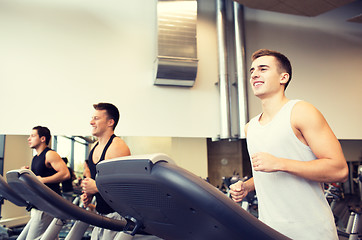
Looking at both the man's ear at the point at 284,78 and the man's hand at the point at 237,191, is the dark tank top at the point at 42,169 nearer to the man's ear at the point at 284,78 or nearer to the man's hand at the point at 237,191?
the man's hand at the point at 237,191

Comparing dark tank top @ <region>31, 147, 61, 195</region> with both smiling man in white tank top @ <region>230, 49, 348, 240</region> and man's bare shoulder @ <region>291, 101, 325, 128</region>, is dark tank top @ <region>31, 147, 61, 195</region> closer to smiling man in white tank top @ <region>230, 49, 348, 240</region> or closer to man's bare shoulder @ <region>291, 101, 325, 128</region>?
smiling man in white tank top @ <region>230, 49, 348, 240</region>

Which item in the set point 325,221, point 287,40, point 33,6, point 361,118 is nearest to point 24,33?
point 33,6

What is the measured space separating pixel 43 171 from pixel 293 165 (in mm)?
2882

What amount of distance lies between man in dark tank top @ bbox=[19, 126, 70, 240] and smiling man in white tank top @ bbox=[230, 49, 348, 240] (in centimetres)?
240

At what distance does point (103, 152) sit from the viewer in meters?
2.32

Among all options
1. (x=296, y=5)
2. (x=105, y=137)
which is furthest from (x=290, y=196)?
(x=296, y=5)

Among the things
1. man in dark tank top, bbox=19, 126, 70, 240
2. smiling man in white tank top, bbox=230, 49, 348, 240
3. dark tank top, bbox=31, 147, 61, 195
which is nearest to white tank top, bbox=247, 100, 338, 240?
smiling man in white tank top, bbox=230, 49, 348, 240

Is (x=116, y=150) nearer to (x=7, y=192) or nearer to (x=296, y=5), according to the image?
(x=7, y=192)

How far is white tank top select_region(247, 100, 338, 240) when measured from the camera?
1217 millimetres

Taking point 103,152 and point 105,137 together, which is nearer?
point 103,152

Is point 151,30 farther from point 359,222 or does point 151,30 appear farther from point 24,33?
point 359,222

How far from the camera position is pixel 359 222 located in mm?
3482

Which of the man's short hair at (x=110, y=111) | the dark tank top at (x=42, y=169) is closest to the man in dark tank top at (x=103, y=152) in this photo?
the man's short hair at (x=110, y=111)

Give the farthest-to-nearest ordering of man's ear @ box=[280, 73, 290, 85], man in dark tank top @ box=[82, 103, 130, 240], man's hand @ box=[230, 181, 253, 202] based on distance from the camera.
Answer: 1. man in dark tank top @ box=[82, 103, 130, 240]
2. man's ear @ box=[280, 73, 290, 85]
3. man's hand @ box=[230, 181, 253, 202]
